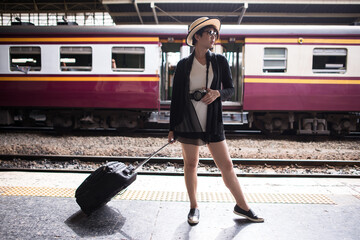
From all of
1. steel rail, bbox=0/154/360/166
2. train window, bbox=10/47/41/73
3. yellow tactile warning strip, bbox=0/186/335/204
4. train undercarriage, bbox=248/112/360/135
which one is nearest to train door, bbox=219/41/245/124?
train undercarriage, bbox=248/112/360/135

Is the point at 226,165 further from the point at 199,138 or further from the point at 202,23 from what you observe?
the point at 202,23

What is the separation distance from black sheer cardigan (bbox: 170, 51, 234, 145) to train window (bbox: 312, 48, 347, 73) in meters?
6.36

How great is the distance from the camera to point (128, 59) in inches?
304

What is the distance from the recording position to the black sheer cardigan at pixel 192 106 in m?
2.27

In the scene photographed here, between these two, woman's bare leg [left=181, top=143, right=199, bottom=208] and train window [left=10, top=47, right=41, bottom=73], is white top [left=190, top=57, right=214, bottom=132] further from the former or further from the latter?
train window [left=10, top=47, right=41, bottom=73]

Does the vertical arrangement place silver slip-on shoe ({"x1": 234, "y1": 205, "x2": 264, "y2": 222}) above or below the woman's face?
below

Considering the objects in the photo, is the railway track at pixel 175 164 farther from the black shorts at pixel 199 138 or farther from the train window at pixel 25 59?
the train window at pixel 25 59

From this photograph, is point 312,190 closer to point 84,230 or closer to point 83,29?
point 84,230

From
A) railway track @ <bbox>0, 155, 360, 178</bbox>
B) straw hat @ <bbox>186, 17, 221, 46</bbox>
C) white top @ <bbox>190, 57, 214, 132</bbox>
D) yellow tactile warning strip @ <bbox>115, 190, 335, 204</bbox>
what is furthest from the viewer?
railway track @ <bbox>0, 155, 360, 178</bbox>

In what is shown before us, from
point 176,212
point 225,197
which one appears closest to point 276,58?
point 225,197

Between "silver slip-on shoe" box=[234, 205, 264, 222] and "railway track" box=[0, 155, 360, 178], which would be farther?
"railway track" box=[0, 155, 360, 178]

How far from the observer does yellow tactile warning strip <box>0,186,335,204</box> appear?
2910 millimetres

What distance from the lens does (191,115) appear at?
2.29 metres

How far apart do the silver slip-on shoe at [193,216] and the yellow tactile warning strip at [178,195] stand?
452 mm
